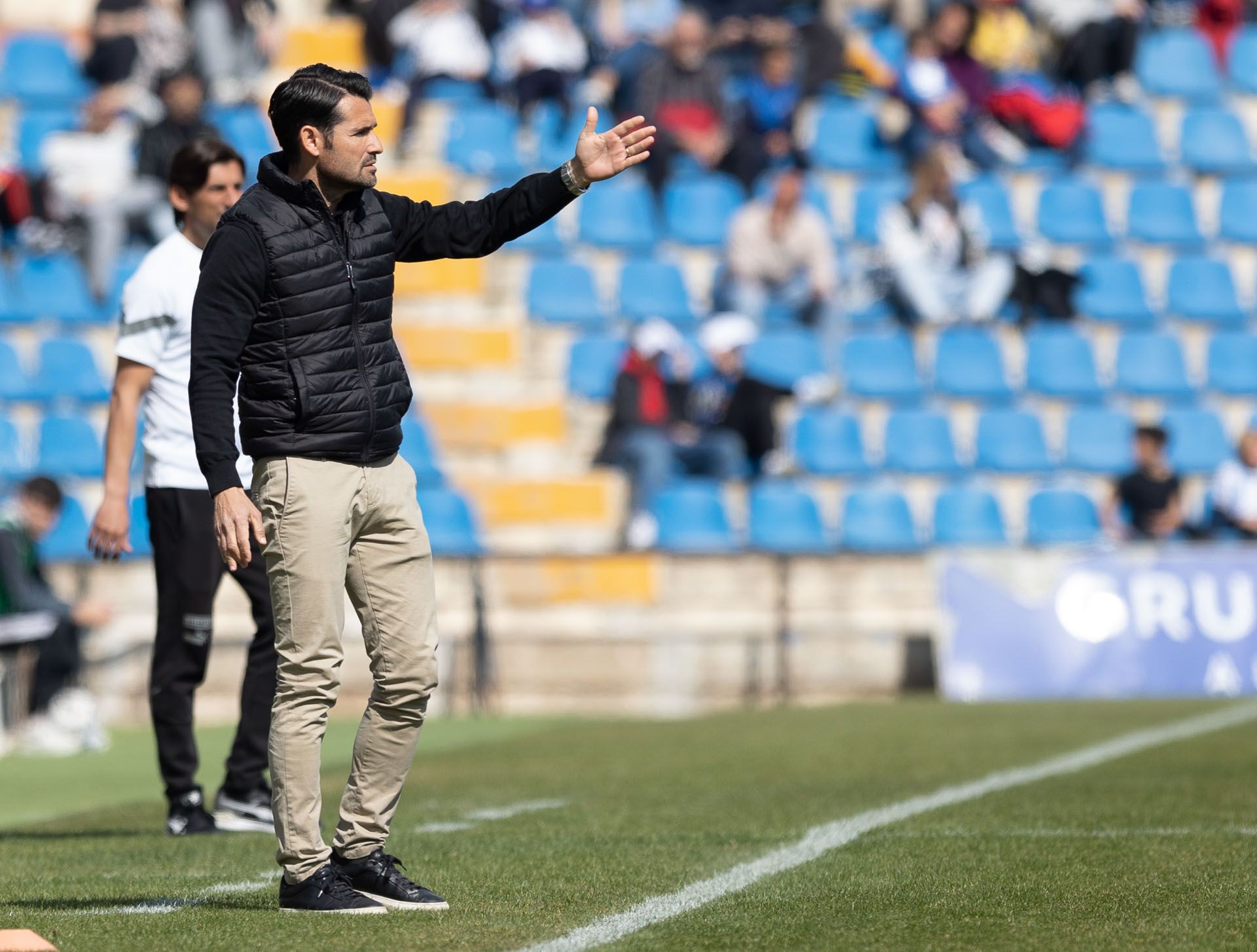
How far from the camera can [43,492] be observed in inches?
478

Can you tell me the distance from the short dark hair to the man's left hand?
2061 mm

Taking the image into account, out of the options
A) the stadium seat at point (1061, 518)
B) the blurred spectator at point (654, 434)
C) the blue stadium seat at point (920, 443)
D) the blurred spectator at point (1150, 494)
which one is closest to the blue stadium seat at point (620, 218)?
the blurred spectator at point (654, 434)

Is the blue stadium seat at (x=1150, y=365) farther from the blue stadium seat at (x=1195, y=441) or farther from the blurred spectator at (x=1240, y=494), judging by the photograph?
the blurred spectator at (x=1240, y=494)

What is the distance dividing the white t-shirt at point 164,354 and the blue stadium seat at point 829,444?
28.9 feet

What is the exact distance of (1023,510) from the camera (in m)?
15.3

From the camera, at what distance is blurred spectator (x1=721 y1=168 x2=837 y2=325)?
52.3 feet

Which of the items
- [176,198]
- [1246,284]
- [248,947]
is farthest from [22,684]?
[1246,284]

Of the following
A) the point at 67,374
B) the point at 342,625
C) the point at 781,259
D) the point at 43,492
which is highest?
the point at 781,259

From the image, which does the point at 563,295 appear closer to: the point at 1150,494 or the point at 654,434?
the point at 654,434

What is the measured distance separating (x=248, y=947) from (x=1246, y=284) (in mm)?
14541

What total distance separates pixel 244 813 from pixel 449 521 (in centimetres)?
770

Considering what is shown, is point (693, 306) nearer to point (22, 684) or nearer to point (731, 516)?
point (731, 516)

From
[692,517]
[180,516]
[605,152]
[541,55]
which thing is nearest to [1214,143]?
[541,55]

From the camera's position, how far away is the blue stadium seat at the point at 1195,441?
50.9 ft
